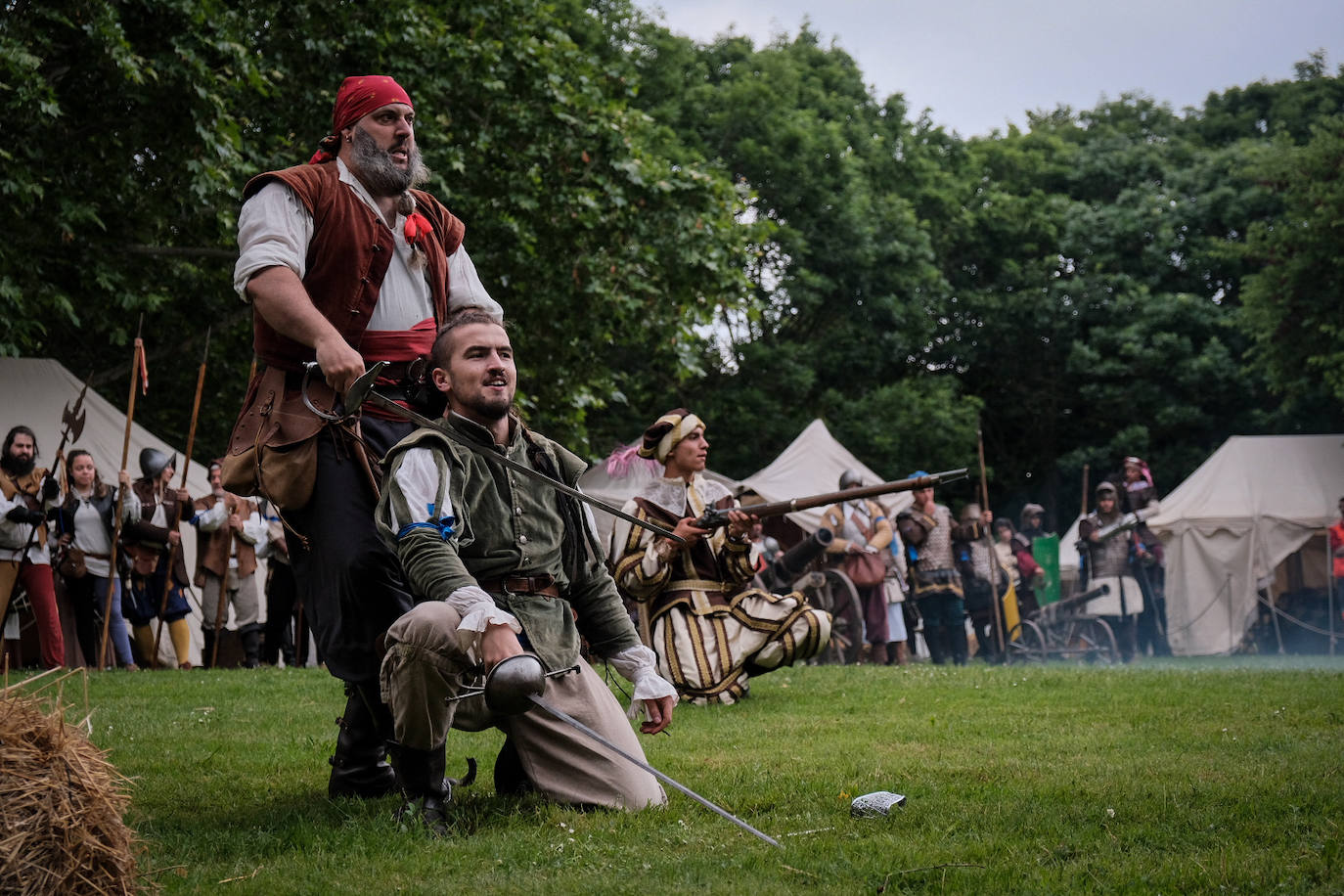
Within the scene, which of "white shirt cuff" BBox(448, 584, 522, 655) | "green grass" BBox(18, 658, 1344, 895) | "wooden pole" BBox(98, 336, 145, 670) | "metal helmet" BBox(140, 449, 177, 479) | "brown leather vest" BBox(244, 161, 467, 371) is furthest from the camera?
"metal helmet" BBox(140, 449, 177, 479)

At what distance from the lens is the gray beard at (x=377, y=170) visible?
187 inches

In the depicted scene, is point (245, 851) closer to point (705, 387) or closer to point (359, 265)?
point (359, 265)

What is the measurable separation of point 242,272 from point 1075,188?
35595 millimetres

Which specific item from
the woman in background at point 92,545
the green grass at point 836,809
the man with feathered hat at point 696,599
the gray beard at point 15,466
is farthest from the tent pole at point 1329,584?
the gray beard at point 15,466

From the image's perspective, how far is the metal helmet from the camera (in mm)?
12734

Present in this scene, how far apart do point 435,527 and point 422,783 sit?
0.82 m

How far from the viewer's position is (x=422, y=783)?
4504 millimetres

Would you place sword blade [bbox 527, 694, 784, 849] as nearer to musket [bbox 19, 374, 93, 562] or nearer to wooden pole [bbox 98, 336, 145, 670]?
wooden pole [bbox 98, 336, 145, 670]

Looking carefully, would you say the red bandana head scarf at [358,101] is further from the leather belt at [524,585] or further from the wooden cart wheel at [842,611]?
the wooden cart wheel at [842,611]

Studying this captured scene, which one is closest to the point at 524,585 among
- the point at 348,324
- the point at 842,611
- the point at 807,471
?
the point at 348,324

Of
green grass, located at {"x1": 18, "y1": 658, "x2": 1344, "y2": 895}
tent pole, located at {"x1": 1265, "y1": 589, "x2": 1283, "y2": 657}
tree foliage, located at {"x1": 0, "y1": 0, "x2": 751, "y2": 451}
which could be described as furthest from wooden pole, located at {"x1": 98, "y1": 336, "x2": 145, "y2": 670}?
tent pole, located at {"x1": 1265, "y1": 589, "x2": 1283, "y2": 657}

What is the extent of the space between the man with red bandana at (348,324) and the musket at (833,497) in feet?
3.72

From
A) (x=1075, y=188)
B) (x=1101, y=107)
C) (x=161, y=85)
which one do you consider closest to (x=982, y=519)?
(x=161, y=85)

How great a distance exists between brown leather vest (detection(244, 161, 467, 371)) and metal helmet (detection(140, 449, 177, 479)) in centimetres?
864
